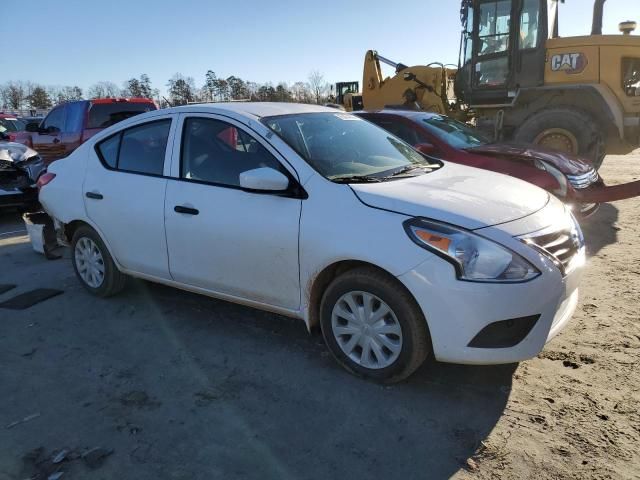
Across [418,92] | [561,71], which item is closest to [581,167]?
[561,71]

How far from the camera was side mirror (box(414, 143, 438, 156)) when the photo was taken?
593 cm

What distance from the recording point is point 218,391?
10.3 ft

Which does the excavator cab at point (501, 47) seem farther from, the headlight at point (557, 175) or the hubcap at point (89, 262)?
the hubcap at point (89, 262)

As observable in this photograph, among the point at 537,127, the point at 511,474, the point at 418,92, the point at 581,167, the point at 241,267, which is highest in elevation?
the point at 418,92

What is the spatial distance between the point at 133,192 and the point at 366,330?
228cm

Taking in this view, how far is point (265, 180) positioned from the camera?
3.20 m

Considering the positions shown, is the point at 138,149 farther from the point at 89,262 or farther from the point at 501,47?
the point at 501,47

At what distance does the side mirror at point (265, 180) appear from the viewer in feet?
10.5

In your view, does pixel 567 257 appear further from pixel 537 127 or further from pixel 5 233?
pixel 5 233

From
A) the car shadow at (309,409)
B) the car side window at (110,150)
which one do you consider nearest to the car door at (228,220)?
the car shadow at (309,409)

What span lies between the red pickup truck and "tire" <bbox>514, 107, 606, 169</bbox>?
23.3ft

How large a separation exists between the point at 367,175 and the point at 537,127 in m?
7.08

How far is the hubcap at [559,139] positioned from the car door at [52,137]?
8.73m

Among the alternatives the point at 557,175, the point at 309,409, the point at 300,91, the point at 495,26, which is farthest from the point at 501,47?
the point at 300,91
